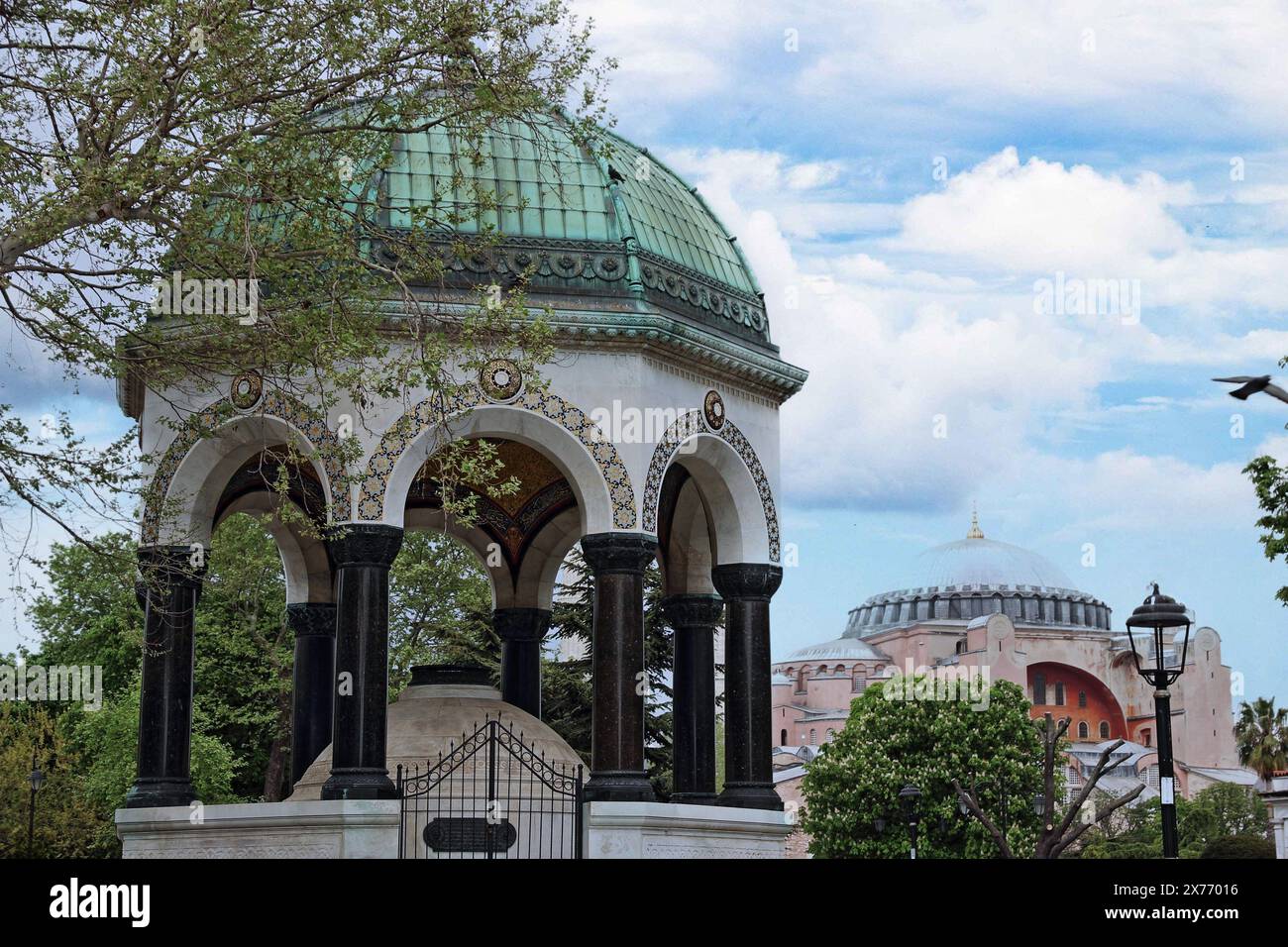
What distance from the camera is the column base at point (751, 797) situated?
18.4 meters

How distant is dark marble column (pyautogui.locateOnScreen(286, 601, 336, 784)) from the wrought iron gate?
2.99 meters

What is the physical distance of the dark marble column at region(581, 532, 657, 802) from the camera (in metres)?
16.7

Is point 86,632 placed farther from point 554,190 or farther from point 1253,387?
point 1253,387

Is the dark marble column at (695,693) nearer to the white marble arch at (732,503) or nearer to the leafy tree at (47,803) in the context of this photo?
the white marble arch at (732,503)

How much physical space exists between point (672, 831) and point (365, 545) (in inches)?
161

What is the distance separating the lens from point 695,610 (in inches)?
805

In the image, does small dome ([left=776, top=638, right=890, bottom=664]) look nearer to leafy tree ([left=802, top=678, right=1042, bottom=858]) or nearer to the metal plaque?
leafy tree ([left=802, top=678, right=1042, bottom=858])

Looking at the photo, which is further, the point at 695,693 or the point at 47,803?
the point at 47,803

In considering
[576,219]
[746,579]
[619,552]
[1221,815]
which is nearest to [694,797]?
[746,579]

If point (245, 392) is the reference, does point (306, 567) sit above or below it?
below

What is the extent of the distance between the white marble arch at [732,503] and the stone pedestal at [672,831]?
113 inches

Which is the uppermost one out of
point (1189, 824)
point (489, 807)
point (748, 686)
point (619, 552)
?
point (619, 552)

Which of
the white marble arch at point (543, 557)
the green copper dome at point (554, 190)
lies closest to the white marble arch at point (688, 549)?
the white marble arch at point (543, 557)
